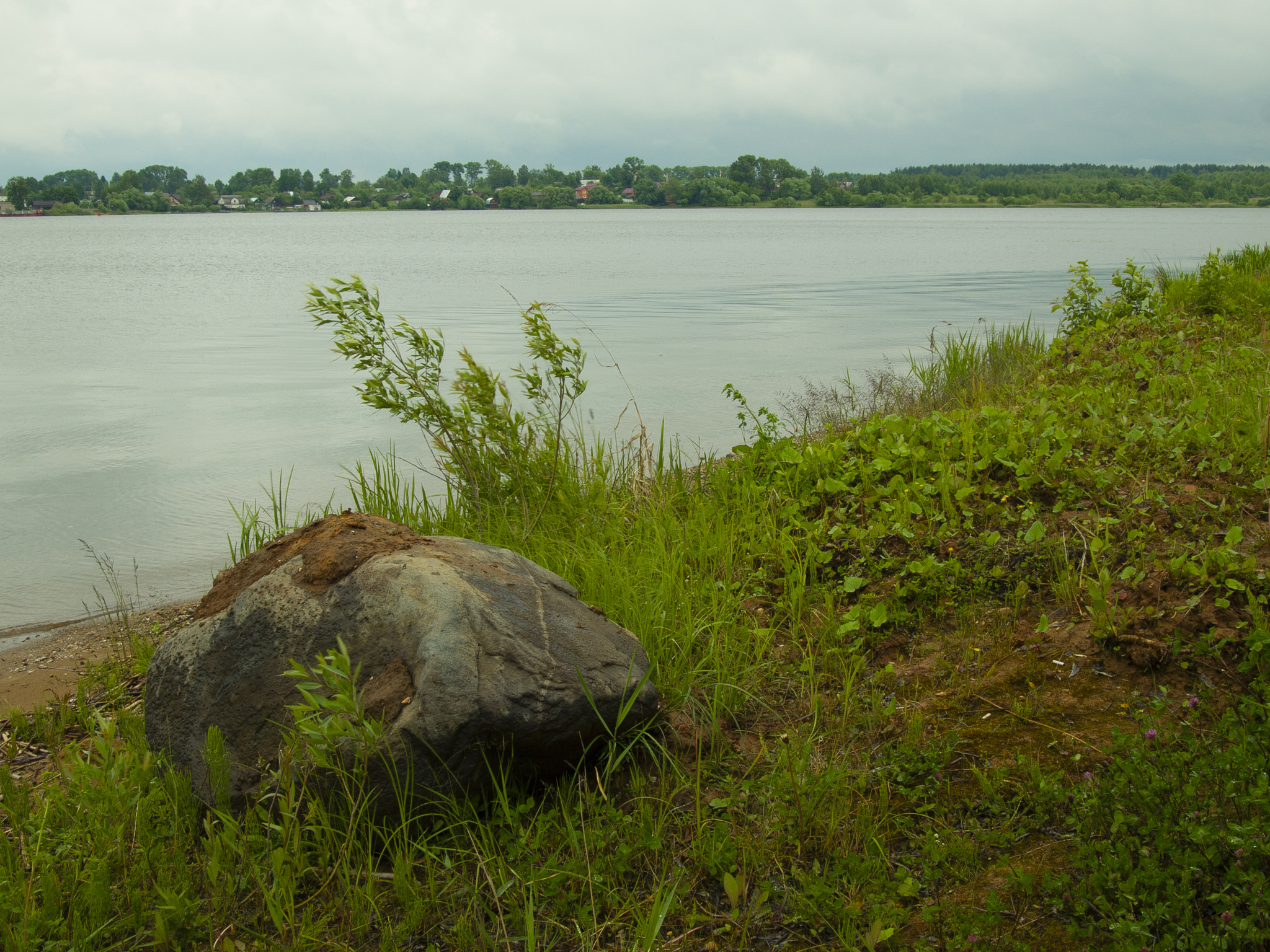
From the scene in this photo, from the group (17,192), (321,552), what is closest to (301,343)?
(321,552)

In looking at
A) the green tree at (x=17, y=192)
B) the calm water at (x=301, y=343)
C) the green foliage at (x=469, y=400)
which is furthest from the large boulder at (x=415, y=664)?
the green tree at (x=17, y=192)

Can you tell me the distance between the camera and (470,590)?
316 centimetres

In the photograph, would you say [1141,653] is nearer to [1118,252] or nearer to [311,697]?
[311,697]

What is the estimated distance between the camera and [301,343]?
16734mm

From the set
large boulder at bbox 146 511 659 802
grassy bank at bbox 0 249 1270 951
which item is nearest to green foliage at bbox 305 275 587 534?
grassy bank at bbox 0 249 1270 951

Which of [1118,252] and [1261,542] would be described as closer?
[1261,542]

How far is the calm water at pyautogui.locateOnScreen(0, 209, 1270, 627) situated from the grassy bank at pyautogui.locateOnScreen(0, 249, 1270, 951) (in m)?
3.89

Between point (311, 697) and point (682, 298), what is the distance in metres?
21.1

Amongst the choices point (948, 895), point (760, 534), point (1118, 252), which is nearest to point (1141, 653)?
point (948, 895)

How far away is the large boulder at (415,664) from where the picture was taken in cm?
284

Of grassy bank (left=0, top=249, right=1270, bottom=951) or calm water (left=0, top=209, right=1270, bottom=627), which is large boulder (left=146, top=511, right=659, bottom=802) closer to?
grassy bank (left=0, top=249, right=1270, bottom=951)

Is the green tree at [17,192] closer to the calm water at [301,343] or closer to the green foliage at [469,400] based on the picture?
the calm water at [301,343]

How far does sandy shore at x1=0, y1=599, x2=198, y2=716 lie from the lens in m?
4.66

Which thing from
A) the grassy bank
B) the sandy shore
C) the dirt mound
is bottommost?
the sandy shore
